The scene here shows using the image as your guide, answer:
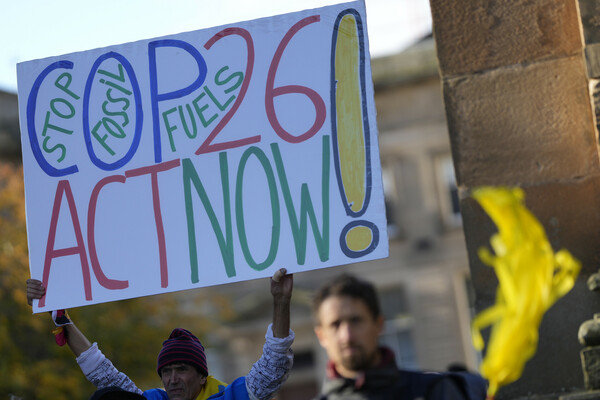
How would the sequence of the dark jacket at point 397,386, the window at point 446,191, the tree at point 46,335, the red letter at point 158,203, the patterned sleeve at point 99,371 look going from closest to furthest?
the dark jacket at point 397,386 < the red letter at point 158,203 < the patterned sleeve at point 99,371 < the tree at point 46,335 < the window at point 446,191

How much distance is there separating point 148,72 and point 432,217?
759 inches

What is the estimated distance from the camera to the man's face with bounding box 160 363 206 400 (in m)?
4.44

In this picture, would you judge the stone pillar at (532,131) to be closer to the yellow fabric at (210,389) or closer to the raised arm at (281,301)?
the raised arm at (281,301)

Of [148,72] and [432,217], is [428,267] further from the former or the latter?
[148,72]

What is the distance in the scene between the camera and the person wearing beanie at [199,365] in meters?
4.32

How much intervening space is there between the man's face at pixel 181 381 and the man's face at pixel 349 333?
140 centimetres

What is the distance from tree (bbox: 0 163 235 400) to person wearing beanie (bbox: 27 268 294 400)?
40.8 feet

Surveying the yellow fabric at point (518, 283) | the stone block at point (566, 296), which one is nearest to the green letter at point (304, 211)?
the stone block at point (566, 296)

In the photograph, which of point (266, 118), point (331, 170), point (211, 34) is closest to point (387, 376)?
point (331, 170)

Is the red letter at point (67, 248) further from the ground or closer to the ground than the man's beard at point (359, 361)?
further from the ground

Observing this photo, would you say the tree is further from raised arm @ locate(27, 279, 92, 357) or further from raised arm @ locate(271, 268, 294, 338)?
raised arm @ locate(271, 268, 294, 338)

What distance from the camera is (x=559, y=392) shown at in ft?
15.2

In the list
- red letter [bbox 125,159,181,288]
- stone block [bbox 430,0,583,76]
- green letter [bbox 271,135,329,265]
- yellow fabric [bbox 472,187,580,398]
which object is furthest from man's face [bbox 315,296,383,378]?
stone block [bbox 430,0,583,76]

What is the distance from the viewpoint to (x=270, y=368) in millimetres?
4340
